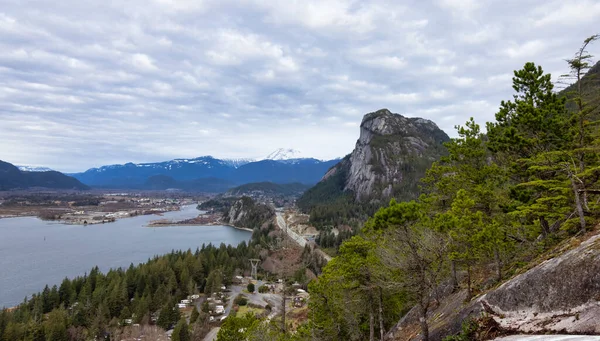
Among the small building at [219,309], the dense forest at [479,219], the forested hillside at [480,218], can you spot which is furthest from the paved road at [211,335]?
the forested hillside at [480,218]

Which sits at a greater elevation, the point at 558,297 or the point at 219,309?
the point at 558,297

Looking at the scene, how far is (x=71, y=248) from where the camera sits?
109688mm

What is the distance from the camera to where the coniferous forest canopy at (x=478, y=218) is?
14273 mm

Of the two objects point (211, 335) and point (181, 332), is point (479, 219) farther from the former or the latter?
point (211, 335)

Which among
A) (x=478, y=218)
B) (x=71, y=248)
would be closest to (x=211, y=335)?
(x=478, y=218)

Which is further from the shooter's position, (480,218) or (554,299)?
(480,218)

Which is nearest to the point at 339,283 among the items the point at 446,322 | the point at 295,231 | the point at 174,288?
the point at 446,322

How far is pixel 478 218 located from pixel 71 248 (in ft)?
428

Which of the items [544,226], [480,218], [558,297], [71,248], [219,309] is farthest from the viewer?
[71,248]

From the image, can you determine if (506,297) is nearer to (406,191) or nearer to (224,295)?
(224,295)

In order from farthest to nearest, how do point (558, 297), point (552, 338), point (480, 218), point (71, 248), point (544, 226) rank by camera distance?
point (71, 248), point (544, 226), point (480, 218), point (558, 297), point (552, 338)

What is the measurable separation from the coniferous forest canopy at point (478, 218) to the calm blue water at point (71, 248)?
68.4 metres

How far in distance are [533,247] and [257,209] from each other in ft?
588

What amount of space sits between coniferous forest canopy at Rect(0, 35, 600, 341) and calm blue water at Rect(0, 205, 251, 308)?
6837cm
